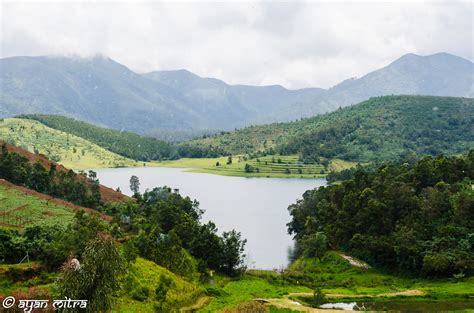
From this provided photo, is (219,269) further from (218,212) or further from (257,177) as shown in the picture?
(257,177)

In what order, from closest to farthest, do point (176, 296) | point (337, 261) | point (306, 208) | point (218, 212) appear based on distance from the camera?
1. point (176, 296)
2. point (337, 261)
3. point (306, 208)
4. point (218, 212)

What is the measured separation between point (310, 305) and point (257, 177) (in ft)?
427

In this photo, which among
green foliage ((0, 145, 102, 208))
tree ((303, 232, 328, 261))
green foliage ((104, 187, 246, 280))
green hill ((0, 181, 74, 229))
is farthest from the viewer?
green foliage ((0, 145, 102, 208))

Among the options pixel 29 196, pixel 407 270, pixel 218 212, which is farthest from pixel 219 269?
pixel 218 212

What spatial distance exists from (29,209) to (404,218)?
45.8 metres

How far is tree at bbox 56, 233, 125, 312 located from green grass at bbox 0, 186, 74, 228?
2870 cm

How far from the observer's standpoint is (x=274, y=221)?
95.9m

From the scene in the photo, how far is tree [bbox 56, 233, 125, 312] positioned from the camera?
2394 cm

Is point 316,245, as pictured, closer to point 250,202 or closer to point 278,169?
point 250,202

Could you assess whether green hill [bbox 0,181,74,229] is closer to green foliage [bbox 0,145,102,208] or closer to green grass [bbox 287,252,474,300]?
green foliage [bbox 0,145,102,208]

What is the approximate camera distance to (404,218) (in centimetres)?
6266

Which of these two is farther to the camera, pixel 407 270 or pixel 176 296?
pixel 407 270

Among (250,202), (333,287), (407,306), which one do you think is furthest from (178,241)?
(250,202)

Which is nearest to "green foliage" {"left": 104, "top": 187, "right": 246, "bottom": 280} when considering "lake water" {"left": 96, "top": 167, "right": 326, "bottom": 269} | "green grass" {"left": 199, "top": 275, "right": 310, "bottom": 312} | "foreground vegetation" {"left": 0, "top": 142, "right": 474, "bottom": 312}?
"foreground vegetation" {"left": 0, "top": 142, "right": 474, "bottom": 312}
